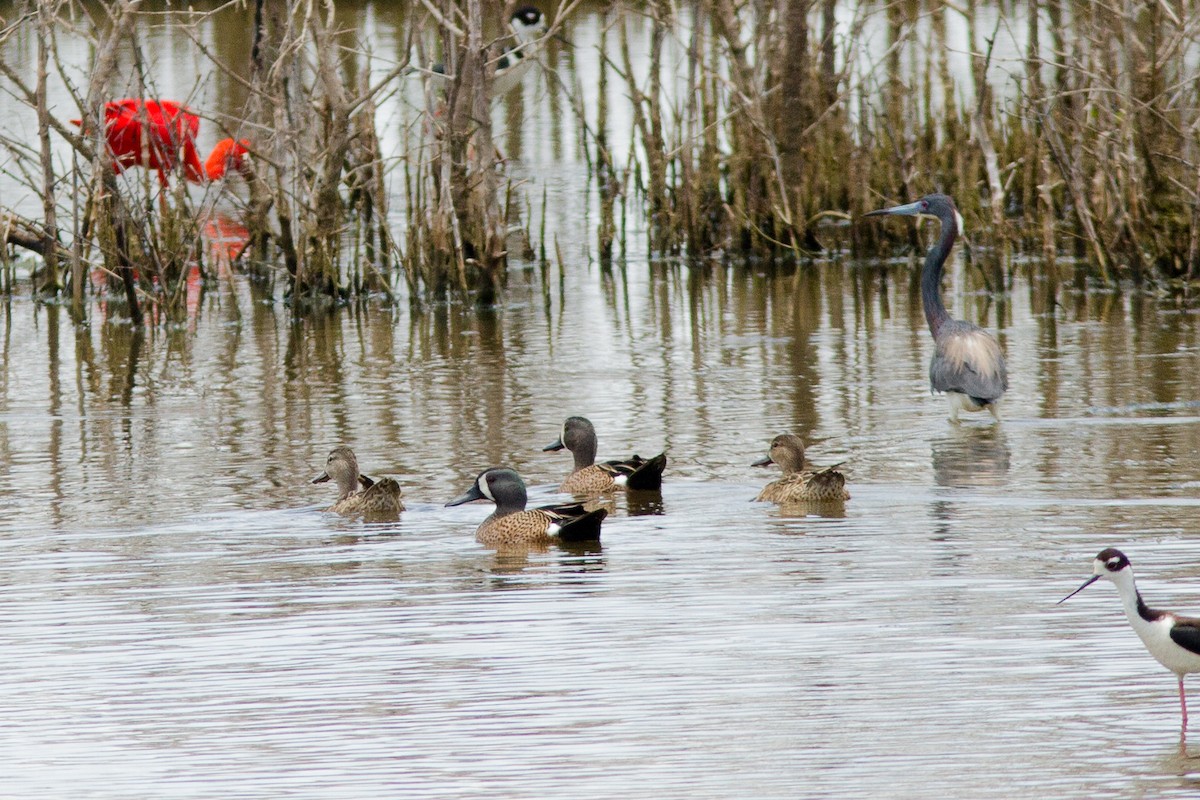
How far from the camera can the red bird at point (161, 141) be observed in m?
13.2

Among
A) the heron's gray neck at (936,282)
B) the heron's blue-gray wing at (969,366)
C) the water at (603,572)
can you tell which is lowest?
the water at (603,572)

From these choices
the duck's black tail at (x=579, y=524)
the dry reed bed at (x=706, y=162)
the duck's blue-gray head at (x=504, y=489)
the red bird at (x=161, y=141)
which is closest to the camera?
the duck's black tail at (x=579, y=524)

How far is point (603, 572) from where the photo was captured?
23.5 feet

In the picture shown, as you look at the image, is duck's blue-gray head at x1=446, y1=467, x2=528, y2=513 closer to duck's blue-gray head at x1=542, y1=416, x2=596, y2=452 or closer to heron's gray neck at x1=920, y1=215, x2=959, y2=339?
duck's blue-gray head at x1=542, y1=416, x2=596, y2=452

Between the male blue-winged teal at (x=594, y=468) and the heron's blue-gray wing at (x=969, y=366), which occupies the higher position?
the heron's blue-gray wing at (x=969, y=366)

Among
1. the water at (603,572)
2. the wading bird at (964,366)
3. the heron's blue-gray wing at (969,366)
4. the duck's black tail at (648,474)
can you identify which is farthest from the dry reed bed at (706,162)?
the duck's black tail at (648,474)

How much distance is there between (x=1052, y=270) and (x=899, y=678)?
28.2ft

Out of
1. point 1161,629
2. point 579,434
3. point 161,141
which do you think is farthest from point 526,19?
point 1161,629

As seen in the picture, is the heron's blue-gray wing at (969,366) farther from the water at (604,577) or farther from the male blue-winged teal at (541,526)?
the male blue-winged teal at (541,526)

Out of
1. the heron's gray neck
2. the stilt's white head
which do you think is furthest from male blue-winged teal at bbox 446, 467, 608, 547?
the stilt's white head

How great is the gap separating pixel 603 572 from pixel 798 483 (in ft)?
3.89

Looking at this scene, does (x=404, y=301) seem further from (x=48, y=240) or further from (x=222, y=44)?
(x=222, y=44)

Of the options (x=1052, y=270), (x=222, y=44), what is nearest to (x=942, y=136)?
(x=1052, y=270)

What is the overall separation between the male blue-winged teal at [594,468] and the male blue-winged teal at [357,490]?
0.84 meters
